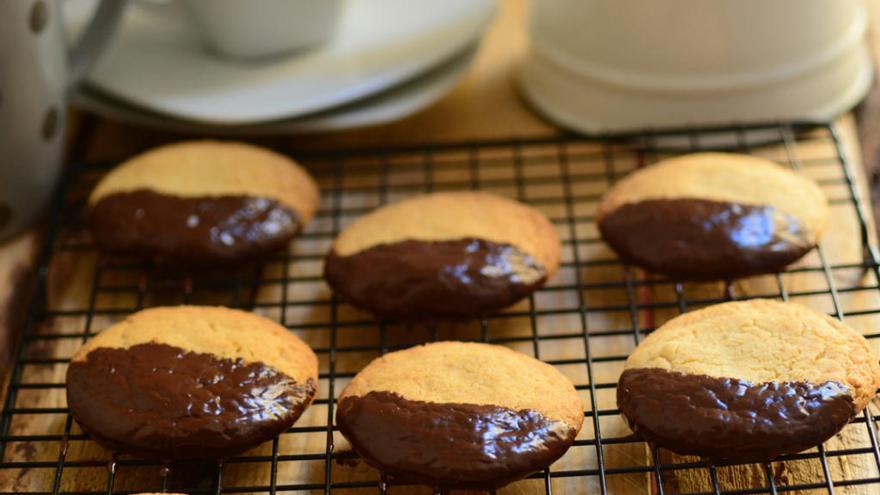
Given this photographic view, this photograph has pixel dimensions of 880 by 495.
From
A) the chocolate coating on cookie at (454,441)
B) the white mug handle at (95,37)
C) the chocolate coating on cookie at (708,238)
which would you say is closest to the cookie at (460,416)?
the chocolate coating on cookie at (454,441)

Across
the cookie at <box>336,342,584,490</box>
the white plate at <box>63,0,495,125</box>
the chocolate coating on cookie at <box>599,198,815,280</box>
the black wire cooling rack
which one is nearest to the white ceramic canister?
the black wire cooling rack

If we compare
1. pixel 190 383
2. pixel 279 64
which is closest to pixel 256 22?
pixel 279 64

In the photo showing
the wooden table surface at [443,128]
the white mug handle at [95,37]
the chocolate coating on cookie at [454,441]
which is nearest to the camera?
the chocolate coating on cookie at [454,441]

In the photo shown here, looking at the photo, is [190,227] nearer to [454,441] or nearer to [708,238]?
[454,441]

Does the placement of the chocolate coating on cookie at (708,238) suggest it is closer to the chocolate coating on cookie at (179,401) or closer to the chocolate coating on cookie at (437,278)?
the chocolate coating on cookie at (437,278)

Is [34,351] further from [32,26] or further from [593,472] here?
[593,472]

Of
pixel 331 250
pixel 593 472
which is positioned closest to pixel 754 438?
pixel 593 472
